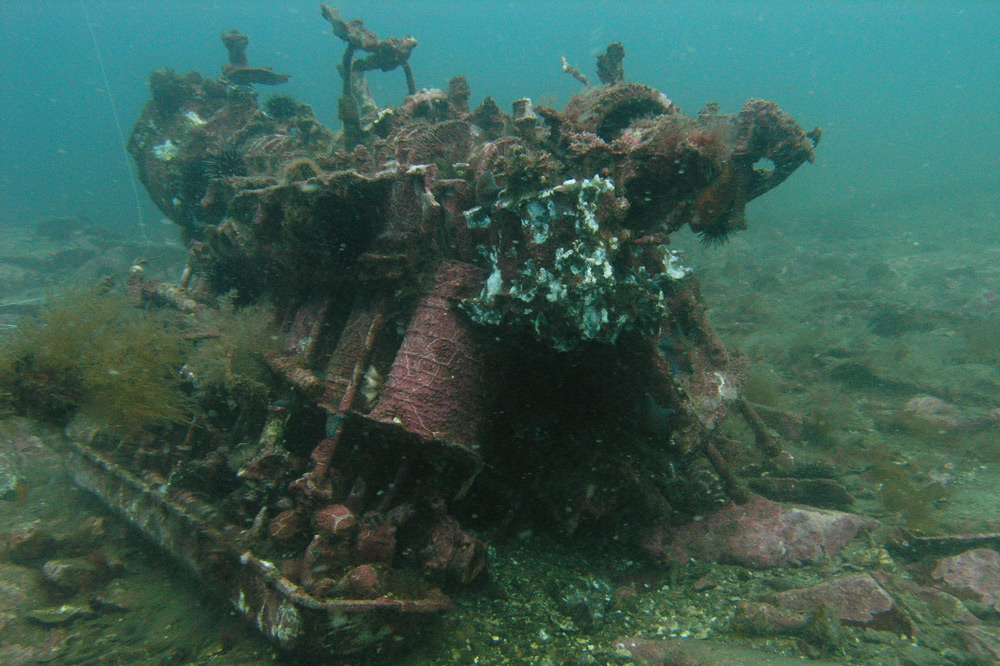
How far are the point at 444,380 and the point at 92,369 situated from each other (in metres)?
3.27

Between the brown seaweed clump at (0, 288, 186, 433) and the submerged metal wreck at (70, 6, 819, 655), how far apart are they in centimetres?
38

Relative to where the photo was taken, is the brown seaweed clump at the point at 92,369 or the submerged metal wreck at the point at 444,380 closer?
the submerged metal wreck at the point at 444,380

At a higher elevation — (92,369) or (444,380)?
(444,380)

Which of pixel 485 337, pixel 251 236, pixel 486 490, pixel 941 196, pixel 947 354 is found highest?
pixel 941 196

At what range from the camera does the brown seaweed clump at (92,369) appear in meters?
3.95

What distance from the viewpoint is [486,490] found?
432 centimetres

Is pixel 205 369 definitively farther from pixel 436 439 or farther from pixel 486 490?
pixel 486 490

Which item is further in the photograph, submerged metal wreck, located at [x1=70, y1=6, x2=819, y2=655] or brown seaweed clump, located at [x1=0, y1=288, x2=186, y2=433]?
brown seaweed clump, located at [x1=0, y1=288, x2=186, y2=433]

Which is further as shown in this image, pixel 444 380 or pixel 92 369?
pixel 92 369

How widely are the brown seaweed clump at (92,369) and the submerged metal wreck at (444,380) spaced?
0.38 meters

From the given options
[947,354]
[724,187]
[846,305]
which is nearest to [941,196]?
[846,305]

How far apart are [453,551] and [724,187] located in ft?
15.6

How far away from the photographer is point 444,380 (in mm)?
3748

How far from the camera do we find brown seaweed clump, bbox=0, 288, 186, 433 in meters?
3.95
